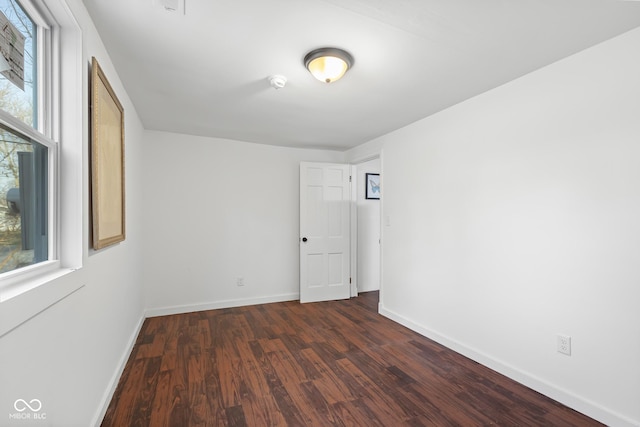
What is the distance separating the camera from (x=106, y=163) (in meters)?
1.84

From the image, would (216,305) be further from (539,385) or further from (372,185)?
(539,385)

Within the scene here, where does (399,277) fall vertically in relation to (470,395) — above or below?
above

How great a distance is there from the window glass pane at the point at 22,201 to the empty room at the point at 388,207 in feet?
0.03

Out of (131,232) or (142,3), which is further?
(131,232)

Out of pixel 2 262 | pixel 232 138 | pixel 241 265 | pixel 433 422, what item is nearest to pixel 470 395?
pixel 433 422

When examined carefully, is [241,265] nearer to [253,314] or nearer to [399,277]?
[253,314]

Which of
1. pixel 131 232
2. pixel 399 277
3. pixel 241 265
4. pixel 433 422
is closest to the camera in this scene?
pixel 433 422

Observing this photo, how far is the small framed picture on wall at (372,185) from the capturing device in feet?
16.1

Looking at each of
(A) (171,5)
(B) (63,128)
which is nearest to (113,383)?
(B) (63,128)

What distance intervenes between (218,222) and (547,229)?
139 inches

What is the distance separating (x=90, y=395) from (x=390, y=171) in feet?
11.0

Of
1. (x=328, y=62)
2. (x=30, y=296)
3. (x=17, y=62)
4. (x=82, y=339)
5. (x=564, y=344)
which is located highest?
(x=328, y=62)

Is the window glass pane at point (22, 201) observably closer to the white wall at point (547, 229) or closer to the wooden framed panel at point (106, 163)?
the wooden framed panel at point (106, 163)

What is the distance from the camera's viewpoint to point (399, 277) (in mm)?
3525
